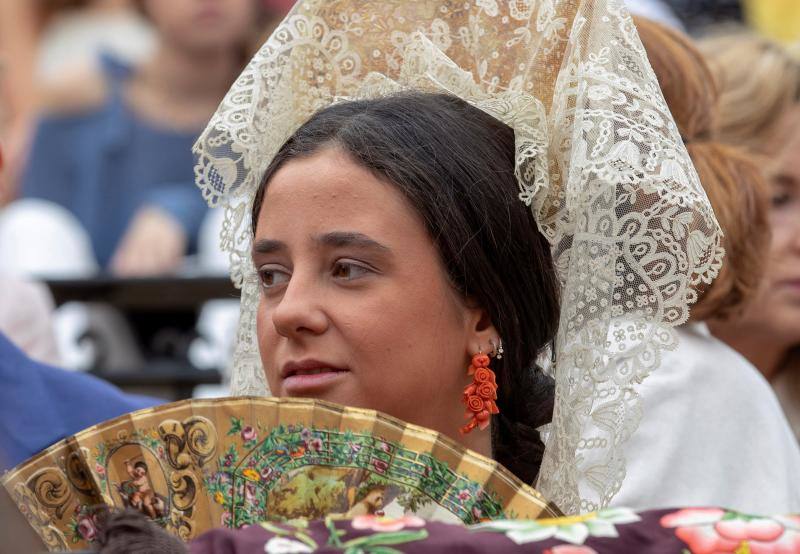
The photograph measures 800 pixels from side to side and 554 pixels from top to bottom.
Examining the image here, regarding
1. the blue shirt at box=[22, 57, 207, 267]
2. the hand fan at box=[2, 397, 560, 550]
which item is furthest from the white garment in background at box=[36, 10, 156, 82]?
the hand fan at box=[2, 397, 560, 550]

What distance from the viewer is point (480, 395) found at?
2.09 m

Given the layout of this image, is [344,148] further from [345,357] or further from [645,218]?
[645,218]

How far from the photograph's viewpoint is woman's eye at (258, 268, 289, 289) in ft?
6.82

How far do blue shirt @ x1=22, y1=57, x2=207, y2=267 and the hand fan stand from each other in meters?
3.61

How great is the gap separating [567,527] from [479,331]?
809mm

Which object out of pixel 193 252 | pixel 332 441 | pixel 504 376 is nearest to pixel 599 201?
pixel 504 376

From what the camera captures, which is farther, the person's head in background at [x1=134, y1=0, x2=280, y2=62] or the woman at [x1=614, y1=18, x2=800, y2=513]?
the person's head in background at [x1=134, y1=0, x2=280, y2=62]

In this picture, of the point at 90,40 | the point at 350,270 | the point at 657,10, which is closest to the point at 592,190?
the point at 350,270

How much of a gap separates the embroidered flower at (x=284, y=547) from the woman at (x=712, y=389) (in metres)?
1.42

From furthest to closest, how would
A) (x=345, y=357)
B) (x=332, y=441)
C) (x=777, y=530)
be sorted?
(x=345, y=357) → (x=332, y=441) → (x=777, y=530)

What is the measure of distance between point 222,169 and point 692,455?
1.11 meters

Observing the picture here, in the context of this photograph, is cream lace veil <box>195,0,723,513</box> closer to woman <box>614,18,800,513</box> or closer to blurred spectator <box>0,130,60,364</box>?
woman <box>614,18,800,513</box>

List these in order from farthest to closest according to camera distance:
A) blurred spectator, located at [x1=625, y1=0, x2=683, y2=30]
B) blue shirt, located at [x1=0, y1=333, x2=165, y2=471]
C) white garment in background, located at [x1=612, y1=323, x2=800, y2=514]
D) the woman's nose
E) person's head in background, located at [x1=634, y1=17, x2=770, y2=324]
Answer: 1. blurred spectator, located at [x1=625, y1=0, x2=683, y2=30]
2. person's head in background, located at [x1=634, y1=17, x2=770, y2=324]
3. white garment in background, located at [x1=612, y1=323, x2=800, y2=514]
4. blue shirt, located at [x1=0, y1=333, x2=165, y2=471]
5. the woman's nose

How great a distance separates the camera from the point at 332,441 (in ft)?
5.32
